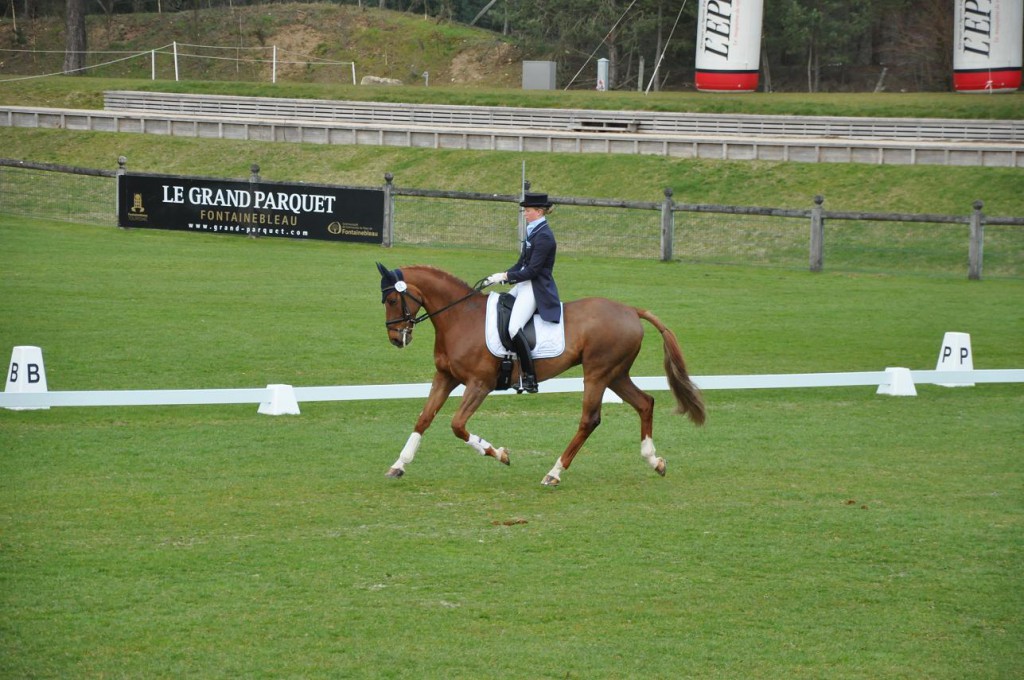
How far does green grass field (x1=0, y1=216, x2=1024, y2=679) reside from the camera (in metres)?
6.69

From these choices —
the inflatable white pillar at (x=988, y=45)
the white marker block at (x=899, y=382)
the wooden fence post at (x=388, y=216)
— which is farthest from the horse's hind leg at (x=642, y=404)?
the inflatable white pillar at (x=988, y=45)

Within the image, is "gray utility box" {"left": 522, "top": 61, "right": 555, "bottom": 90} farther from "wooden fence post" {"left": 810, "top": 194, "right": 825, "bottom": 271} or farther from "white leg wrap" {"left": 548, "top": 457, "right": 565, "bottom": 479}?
"white leg wrap" {"left": 548, "top": 457, "right": 565, "bottom": 479}

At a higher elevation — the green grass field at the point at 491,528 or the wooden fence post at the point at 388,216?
the wooden fence post at the point at 388,216

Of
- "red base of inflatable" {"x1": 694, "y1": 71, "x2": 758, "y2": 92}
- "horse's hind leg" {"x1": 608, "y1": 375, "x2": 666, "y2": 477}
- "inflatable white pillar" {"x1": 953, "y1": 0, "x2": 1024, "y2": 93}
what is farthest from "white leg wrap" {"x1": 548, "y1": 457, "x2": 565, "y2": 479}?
"red base of inflatable" {"x1": 694, "y1": 71, "x2": 758, "y2": 92}

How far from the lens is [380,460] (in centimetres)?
1133

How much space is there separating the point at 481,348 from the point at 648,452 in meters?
1.69

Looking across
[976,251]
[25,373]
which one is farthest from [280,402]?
[976,251]

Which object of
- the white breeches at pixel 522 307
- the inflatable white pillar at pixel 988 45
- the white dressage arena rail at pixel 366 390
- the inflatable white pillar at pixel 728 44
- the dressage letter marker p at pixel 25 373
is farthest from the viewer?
the inflatable white pillar at pixel 728 44

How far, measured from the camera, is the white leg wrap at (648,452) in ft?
35.3

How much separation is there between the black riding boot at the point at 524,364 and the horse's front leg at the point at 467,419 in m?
0.34

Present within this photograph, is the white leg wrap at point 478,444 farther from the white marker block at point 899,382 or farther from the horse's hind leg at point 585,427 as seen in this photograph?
the white marker block at point 899,382

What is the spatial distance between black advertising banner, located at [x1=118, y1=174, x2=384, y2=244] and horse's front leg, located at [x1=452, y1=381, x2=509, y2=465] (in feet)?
69.4

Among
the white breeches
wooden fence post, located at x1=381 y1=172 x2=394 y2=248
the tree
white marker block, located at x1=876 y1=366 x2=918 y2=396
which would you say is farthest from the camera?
the tree

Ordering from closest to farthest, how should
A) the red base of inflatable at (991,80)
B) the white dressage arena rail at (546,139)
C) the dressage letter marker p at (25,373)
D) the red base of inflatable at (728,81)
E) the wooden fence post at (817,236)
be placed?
the dressage letter marker p at (25,373)
the wooden fence post at (817,236)
the white dressage arena rail at (546,139)
the red base of inflatable at (991,80)
the red base of inflatable at (728,81)
